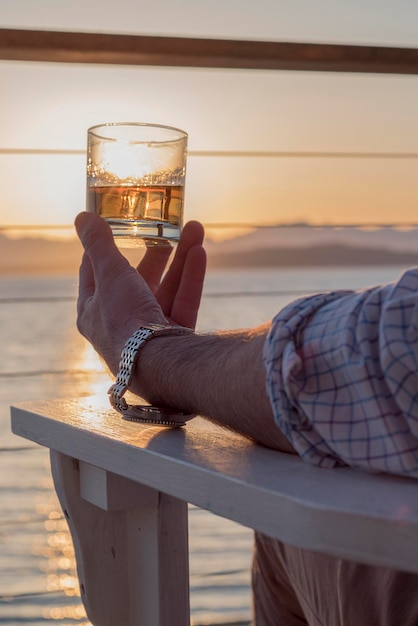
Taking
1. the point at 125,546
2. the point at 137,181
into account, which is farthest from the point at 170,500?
the point at 137,181

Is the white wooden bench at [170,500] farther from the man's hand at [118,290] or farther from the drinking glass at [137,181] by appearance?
the drinking glass at [137,181]

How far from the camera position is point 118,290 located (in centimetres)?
104

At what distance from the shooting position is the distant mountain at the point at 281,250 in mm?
3252

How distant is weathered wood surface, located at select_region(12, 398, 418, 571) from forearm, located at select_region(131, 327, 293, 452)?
0.9 inches

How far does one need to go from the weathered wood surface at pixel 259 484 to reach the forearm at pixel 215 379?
2 cm

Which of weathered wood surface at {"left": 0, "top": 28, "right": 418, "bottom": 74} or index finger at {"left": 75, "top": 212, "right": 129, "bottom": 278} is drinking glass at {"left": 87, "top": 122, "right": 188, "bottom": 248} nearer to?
index finger at {"left": 75, "top": 212, "right": 129, "bottom": 278}

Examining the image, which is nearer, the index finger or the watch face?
the watch face

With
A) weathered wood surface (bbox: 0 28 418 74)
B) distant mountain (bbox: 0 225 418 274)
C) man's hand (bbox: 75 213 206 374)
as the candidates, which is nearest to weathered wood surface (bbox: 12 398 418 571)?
man's hand (bbox: 75 213 206 374)

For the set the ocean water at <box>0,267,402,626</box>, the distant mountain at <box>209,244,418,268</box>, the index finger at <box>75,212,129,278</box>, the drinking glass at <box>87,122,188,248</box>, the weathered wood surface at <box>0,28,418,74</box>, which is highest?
the weathered wood surface at <box>0,28,418,74</box>

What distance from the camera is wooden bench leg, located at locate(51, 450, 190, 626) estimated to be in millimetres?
1021

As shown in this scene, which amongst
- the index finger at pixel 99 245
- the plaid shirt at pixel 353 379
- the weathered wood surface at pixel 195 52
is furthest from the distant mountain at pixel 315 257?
the plaid shirt at pixel 353 379

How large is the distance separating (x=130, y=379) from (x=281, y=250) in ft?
9.28

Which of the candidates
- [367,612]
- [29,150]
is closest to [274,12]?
[29,150]

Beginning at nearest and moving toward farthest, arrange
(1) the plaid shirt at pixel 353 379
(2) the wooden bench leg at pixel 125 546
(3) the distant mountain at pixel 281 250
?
(1) the plaid shirt at pixel 353 379, (2) the wooden bench leg at pixel 125 546, (3) the distant mountain at pixel 281 250
